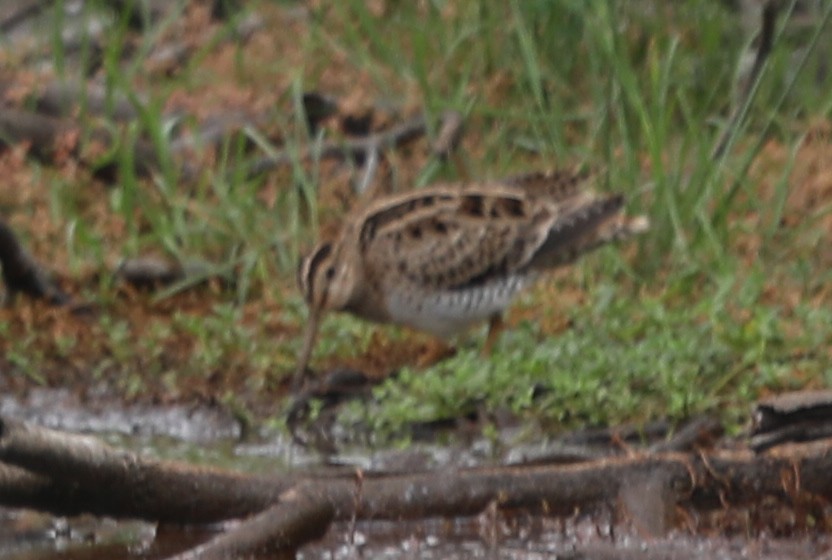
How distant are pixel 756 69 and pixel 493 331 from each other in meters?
1.47

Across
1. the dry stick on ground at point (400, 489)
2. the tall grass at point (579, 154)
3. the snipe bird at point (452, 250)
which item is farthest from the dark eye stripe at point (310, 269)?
the dry stick on ground at point (400, 489)

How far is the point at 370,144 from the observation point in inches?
349

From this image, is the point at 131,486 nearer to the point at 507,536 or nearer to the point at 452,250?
the point at 507,536

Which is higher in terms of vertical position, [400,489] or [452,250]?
[452,250]

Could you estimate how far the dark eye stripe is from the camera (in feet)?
A: 23.1

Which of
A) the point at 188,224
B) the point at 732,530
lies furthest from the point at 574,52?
the point at 732,530

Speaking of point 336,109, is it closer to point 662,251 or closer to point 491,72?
point 491,72

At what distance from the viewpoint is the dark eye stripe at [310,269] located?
704cm

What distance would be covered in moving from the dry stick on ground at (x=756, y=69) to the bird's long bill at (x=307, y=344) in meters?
1.73

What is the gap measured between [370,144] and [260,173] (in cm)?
54

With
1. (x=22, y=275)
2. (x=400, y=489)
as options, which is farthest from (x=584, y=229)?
(x=400, y=489)

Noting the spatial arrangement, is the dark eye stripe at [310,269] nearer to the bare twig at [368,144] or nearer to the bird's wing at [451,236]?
the bird's wing at [451,236]

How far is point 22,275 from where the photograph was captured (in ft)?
24.4

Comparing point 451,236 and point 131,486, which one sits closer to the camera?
point 131,486
